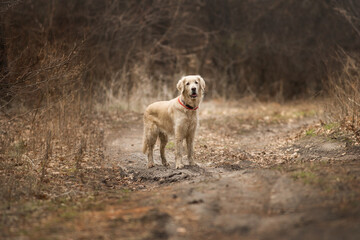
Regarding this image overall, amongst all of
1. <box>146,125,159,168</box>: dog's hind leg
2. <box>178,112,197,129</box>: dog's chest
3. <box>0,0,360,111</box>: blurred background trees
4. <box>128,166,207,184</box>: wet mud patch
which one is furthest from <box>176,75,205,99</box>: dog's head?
<box>0,0,360,111</box>: blurred background trees

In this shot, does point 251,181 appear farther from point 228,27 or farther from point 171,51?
point 228,27

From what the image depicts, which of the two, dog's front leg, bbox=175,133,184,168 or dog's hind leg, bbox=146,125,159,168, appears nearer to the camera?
dog's front leg, bbox=175,133,184,168

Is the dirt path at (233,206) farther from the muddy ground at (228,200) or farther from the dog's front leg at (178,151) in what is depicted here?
the dog's front leg at (178,151)

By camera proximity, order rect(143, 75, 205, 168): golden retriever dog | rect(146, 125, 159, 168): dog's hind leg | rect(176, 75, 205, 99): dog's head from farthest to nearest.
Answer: rect(146, 125, 159, 168): dog's hind leg
rect(143, 75, 205, 168): golden retriever dog
rect(176, 75, 205, 99): dog's head

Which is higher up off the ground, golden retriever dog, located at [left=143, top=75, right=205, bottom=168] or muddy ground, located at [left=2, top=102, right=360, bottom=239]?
golden retriever dog, located at [left=143, top=75, right=205, bottom=168]

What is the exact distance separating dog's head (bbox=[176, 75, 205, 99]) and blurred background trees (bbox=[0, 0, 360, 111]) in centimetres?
757

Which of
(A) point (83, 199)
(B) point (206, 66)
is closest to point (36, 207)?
(A) point (83, 199)

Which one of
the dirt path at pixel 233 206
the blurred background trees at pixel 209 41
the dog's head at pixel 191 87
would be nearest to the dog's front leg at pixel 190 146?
the dirt path at pixel 233 206

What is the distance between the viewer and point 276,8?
22.8 metres

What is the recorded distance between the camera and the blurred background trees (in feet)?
51.2

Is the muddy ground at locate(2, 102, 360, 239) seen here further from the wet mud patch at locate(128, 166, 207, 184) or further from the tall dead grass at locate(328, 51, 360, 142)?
the tall dead grass at locate(328, 51, 360, 142)

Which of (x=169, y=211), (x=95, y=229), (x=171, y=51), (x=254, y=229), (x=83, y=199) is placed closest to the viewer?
(x=254, y=229)

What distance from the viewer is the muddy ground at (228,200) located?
376 cm

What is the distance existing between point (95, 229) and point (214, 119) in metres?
10.7
